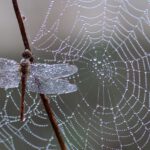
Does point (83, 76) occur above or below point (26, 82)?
below

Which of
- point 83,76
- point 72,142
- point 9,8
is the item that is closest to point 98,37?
point 83,76

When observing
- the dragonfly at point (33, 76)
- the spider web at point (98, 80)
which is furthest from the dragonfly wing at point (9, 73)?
the spider web at point (98, 80)

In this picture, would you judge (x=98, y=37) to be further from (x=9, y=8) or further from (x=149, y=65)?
(x=9, y=8)

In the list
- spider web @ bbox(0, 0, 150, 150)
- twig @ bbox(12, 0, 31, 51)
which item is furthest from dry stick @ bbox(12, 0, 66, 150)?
spider web @ bbox(0, 0, 150, 150)

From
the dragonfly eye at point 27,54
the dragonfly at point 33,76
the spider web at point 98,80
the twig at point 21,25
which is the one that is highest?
the twig at point 21,25

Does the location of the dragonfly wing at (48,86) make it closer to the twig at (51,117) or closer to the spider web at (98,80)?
the twig at (51,117)

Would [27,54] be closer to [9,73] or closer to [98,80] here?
[9,73]

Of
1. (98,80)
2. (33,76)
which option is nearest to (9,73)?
(33,76)
